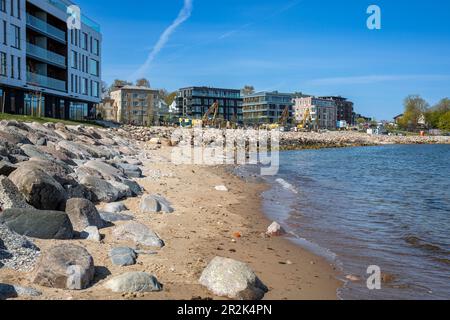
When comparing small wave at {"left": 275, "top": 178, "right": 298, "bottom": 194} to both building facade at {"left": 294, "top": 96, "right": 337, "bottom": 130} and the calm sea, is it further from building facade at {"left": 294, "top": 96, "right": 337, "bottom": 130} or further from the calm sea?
building facade at {"left": 294, "top": 96, "right": 337, "bottom": 130}

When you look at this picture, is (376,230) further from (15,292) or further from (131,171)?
(131,171)

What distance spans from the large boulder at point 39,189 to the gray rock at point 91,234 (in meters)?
0.87

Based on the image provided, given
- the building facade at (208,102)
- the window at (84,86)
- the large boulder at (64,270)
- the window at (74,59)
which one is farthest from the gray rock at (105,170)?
the building facade at (208,102)

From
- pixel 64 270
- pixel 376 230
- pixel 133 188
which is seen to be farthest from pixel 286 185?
pixel 64 270

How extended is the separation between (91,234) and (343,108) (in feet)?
628

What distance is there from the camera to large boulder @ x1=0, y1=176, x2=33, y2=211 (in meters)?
6.97

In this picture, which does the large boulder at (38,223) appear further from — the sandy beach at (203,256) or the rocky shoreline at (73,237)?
the sandy beach at (203,256)

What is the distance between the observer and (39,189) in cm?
755

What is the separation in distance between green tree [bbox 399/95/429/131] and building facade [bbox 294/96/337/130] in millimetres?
25761

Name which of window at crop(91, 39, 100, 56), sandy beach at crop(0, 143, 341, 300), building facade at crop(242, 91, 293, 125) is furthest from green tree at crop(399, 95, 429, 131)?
sandy beach at crop(0, 143, 341, 300)
